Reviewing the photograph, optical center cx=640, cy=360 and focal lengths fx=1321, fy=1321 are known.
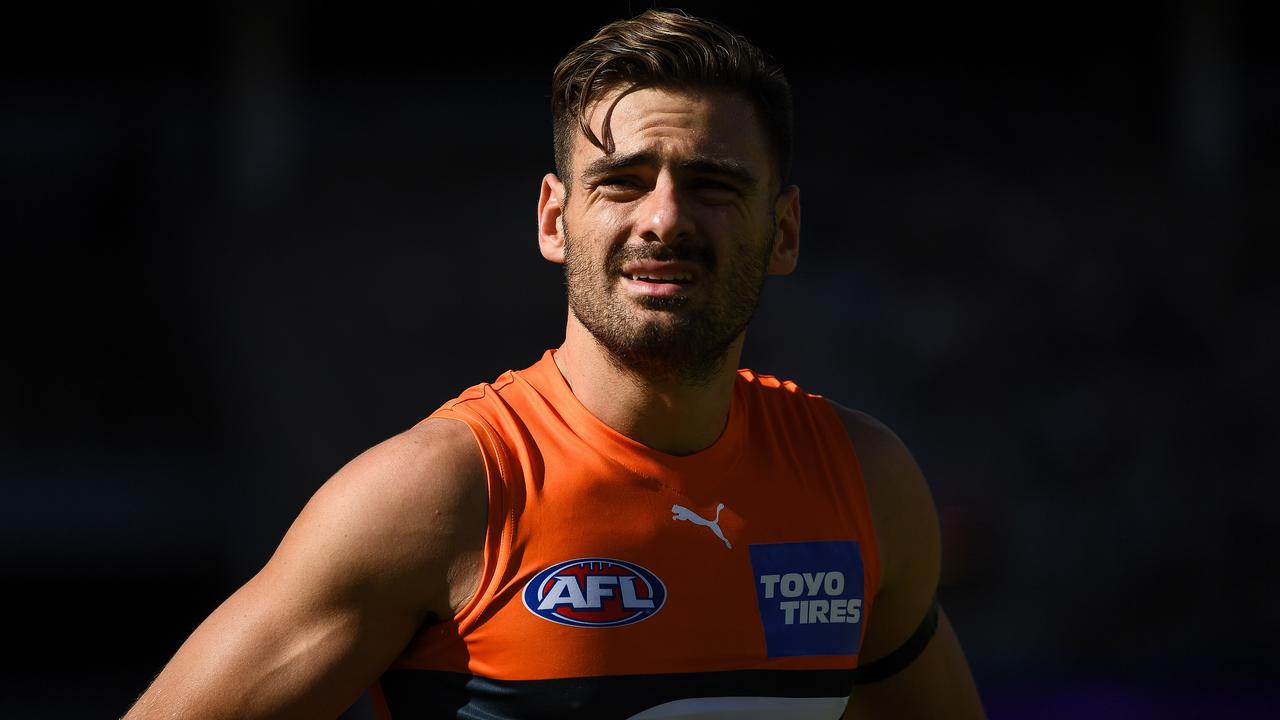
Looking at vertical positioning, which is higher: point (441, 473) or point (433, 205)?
point (441, 473)

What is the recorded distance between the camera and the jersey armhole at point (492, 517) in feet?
5.99

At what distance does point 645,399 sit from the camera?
204cm

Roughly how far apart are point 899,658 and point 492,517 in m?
0.84

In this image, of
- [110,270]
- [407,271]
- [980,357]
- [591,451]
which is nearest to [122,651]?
[110,270]


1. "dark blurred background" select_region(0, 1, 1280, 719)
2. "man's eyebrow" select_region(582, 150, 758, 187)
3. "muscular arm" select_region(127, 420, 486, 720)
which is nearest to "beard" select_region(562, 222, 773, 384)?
"man's eyebrow" select_region(582, 150, 758, 187)

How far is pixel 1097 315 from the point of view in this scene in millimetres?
6402

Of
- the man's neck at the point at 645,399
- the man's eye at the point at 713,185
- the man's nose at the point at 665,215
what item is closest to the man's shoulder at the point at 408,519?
the man's neck at the point at 645,399

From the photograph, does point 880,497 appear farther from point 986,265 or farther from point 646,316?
point 986,265

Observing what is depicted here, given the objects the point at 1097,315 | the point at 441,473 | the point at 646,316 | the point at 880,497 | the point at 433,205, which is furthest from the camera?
the point at 433,205

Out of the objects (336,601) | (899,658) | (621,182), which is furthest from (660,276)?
(899,658)

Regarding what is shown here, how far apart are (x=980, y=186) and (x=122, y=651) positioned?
507cm

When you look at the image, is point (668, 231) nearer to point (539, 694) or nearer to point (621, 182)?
point (621, 182)

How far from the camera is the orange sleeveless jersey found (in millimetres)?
1839

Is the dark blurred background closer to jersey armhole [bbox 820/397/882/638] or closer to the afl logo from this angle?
jersey armhole [bbox 820/397/882/638]
